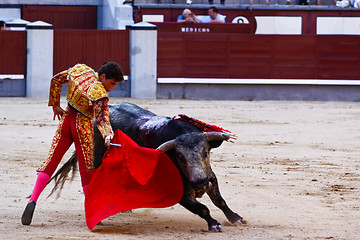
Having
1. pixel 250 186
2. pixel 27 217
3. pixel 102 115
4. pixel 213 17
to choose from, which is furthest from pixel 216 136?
pixel 213 17

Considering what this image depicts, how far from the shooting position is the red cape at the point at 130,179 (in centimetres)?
361

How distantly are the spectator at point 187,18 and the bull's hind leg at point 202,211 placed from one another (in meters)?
8.74

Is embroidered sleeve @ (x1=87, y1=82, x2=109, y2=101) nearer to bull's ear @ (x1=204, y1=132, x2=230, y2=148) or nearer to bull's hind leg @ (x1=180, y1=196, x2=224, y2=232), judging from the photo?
bull's ear @ (x1=204, y1=132, x2=230, y2=148)

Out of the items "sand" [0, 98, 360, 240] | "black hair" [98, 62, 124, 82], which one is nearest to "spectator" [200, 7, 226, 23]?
"sand" [0, 98, 360, 240]

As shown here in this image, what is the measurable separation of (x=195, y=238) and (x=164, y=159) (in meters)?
0.45

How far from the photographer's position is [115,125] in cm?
407

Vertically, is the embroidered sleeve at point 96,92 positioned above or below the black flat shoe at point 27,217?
above

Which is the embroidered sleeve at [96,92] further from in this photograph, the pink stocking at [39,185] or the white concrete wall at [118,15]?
the white concrete wall at [118,15]

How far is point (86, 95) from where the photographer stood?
3.52 metres

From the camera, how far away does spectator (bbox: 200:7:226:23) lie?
12.3 meters

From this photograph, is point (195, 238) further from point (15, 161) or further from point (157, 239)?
point (15, 161)

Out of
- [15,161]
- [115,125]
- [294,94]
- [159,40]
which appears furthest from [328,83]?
[115,125]

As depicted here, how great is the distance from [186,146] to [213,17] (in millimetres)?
9038

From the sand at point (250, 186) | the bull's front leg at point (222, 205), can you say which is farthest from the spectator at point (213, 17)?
the bull's front leg at point (222, 205)
